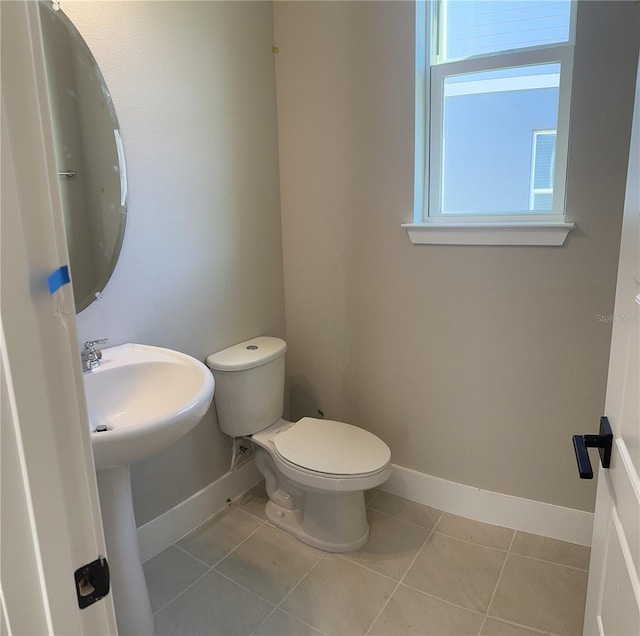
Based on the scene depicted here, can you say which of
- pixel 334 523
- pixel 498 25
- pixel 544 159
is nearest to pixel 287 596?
pixel 334 523

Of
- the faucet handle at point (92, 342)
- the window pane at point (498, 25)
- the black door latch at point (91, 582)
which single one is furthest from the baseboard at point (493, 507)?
the black door latch at point (91, 582)

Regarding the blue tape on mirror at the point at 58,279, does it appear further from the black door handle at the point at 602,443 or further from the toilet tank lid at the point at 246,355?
the toilet tank lid at the point at 246,355

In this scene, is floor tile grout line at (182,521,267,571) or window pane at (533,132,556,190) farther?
floor tile grout line at (182,521,267,571)

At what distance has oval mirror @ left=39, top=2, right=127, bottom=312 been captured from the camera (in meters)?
1.49

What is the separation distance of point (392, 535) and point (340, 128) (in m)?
1.69

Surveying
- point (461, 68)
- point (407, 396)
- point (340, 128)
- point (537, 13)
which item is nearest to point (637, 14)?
point (537, 13)

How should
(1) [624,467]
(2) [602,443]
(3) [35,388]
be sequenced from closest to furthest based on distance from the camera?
(3) [35,388]
(1) [624,467]
(2) [602,443]

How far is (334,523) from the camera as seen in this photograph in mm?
1941

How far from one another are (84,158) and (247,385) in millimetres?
997

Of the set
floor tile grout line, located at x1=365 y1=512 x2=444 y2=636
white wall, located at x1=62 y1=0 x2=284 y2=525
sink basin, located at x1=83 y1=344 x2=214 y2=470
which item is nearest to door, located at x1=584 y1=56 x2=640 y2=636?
floor tile grout line, located at x1=365 y1=512 x2=444 y2=636

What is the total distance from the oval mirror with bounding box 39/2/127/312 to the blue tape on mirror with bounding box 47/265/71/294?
3.60ft

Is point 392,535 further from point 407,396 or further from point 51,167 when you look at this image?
point 51,167

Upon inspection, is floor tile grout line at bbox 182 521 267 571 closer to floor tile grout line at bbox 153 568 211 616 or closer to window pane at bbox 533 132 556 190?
floor tile grout line at bbox 153 568 211 616

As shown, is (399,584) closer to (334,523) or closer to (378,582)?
(378,582)
